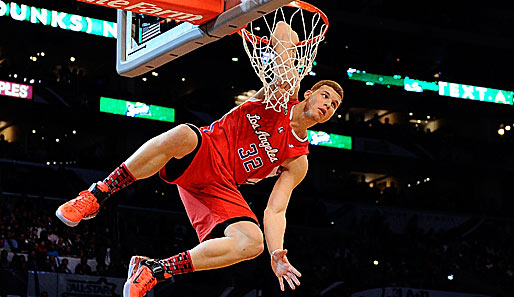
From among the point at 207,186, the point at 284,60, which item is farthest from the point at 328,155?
the point at 207,186

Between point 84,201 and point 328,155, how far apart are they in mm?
26721

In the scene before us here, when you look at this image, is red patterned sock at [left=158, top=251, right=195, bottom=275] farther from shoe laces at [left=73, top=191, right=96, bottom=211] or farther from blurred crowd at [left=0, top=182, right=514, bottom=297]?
blurred crowd at [left=0, top=182, right=514, bottom=297]

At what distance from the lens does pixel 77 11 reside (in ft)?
97.7

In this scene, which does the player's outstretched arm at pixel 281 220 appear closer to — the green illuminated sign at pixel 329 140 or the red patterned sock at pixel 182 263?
the red patterned sock at pixel 182 263

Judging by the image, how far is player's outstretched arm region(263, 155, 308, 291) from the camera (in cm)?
773

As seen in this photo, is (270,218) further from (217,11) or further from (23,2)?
(23,2)

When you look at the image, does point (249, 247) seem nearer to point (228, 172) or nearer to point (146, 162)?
point (228, 172)

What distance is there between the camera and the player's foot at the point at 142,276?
7.55 m

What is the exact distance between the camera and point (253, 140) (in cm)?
816

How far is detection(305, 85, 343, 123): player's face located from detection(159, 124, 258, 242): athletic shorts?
1.02 metres

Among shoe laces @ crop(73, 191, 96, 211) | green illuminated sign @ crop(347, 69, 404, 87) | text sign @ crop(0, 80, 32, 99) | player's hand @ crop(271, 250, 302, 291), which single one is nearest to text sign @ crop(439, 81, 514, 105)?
green illuminated sign @ crop(347, 69, 404, 87)

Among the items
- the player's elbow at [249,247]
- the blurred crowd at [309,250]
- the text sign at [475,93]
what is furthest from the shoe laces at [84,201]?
the text sign at [475,93]

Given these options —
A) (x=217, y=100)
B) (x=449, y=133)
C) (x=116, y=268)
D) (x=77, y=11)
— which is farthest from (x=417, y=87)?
(x=116, y=268)

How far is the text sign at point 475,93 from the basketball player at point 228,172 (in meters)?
27.9
